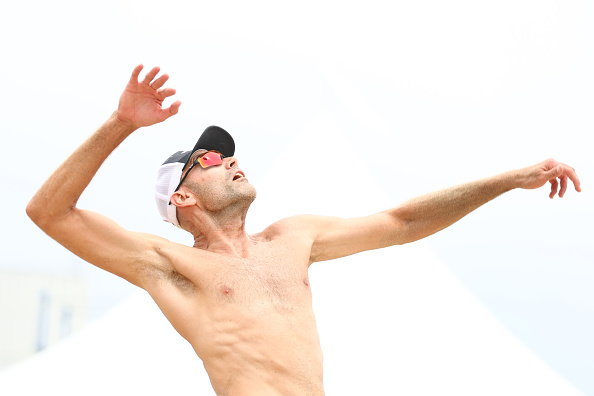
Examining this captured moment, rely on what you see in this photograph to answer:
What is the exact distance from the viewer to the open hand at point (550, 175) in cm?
274

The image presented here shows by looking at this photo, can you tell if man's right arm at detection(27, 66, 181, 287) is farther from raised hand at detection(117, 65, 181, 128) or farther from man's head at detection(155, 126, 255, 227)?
man's head at detection(155, 126, 255, 227)

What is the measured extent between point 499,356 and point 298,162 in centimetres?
154

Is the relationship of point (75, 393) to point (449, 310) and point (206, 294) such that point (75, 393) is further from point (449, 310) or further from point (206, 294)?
point (449, 310)

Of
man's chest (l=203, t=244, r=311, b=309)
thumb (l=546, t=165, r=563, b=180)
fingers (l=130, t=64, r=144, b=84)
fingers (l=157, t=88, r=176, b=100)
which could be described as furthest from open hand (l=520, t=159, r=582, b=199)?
fingers (l=130, t=64, r=144, b=84)

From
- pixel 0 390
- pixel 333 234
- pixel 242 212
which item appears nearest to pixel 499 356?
pixel 333 234

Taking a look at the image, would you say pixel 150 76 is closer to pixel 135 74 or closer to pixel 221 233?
pixel 135 74

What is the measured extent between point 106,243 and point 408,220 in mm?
1144

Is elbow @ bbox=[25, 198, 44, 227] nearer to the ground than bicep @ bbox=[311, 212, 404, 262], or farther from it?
nearer to the ground

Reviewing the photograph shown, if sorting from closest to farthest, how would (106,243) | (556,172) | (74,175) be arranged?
(74,175) → (106,243) → (556,172)

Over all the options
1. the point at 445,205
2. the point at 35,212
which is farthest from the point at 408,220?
the point at 35,212

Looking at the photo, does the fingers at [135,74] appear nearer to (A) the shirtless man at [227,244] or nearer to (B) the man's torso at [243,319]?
(A) the shirtless man at [227,244]

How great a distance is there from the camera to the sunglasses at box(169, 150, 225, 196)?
2.86 m

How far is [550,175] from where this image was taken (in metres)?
2.75

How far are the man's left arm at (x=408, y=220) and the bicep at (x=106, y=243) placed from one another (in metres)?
0.65
